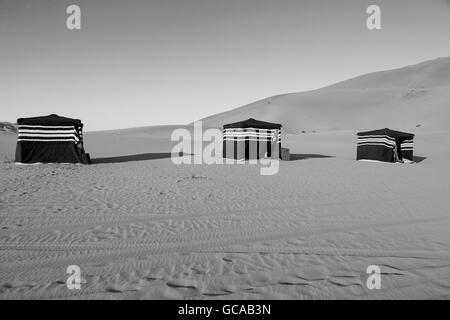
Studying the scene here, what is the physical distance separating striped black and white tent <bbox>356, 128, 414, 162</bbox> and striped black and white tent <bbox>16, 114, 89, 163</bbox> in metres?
16.5

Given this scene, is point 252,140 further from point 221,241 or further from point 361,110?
point 361,110

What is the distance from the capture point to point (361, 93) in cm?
7888

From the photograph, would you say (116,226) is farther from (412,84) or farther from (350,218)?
(412,84)

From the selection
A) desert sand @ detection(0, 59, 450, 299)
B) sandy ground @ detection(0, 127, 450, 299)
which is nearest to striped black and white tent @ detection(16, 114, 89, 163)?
desert sand @ detection(0, 59, 450, 299)

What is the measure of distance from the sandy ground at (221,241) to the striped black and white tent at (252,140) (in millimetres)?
8358

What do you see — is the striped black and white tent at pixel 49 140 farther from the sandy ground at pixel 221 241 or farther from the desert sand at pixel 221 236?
the sandy ground at pixel 221 241

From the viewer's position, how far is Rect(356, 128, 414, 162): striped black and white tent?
18.4m

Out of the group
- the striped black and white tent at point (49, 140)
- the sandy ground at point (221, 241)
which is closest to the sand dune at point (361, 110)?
the sandy ground at point (221, 241)

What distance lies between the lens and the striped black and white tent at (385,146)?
725 inches

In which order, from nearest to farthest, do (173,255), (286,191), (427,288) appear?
(427,288) < (173,255) < (286,191)

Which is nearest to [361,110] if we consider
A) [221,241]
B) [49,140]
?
[49,140]

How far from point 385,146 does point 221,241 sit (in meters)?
16.9

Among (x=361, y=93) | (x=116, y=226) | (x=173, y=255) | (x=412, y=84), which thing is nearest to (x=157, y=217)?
(x=116, y=226)
